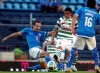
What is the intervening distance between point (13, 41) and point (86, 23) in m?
8.36

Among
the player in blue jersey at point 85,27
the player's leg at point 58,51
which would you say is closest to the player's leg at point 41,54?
the player's leg at point 58,51

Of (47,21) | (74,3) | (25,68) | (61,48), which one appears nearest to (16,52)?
(25,68)

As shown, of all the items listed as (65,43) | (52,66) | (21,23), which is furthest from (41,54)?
(21,23)

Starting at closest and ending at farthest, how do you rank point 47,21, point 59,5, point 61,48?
1. point 61,48
2. point 47,21
3. point 59,5

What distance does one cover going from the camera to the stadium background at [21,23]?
53.8 feet

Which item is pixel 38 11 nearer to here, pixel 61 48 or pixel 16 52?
pixel 16 52

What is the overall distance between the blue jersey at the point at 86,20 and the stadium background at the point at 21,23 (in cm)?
555

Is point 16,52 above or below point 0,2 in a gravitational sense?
below

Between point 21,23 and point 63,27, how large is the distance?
7.43m

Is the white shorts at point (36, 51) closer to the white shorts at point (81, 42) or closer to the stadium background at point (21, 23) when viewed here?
the stadium background at point (21, 23)

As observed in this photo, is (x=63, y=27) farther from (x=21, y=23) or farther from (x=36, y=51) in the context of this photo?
(x=21, y=23)

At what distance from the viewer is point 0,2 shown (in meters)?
23.9

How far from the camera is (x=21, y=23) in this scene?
68.9 ft

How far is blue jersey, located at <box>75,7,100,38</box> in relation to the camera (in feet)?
36.0
